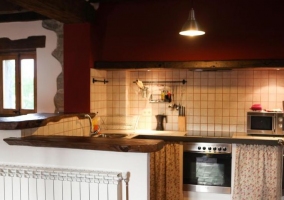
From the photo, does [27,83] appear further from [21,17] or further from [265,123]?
[265,123]

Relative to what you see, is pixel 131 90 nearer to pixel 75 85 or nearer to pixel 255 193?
pixel 75 85

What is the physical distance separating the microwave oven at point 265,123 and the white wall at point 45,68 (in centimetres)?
252

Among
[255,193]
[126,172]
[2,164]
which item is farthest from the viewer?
[255,193]

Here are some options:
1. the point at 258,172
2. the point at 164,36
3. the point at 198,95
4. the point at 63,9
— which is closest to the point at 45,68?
the point at 63,9

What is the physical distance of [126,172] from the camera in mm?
2439

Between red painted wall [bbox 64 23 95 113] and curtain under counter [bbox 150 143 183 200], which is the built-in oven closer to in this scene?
curtain under counter [bbox 150 143 183 200]

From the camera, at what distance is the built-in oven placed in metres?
4.01

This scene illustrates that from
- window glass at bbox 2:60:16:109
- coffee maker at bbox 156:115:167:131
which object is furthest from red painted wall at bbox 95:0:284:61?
window glass at bbox 2:60:16:109

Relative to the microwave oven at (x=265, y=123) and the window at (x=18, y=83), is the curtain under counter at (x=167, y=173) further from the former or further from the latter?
the window at (x=18, y=83)

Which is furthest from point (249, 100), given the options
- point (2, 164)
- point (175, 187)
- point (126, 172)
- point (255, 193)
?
point (2, 164)

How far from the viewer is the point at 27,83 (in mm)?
5031

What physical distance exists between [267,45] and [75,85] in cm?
237

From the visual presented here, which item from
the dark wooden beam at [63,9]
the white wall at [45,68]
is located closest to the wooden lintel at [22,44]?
the white wall at [45,68]

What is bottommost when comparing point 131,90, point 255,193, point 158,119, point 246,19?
point 255,193
